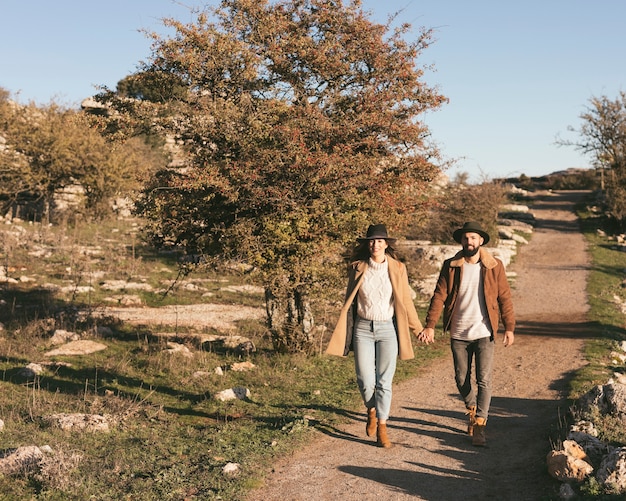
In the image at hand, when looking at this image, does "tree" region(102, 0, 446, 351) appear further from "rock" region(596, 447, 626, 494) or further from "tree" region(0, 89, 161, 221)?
"tree" region(0, 89, 161, 221)

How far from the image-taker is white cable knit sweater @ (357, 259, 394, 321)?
6.92m

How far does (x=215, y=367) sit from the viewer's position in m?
11.4

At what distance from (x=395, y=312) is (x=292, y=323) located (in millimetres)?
5420

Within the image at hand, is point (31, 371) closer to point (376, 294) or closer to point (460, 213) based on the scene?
point (376, 294)

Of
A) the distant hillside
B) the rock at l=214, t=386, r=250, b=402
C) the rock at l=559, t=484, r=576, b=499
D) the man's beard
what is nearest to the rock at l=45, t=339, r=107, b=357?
the rock at l=214, t=386, r=250, b=402

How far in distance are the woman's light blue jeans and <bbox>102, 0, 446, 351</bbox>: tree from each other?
3825mm

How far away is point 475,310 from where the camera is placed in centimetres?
702

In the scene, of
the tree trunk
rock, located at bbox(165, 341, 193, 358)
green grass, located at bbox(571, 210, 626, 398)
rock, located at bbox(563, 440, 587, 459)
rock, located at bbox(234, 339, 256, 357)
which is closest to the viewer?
rock, located at bbox(563, 440, 587, 459)

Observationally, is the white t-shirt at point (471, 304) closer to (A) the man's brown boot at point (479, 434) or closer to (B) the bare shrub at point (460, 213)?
(A) the man's brown boot at point (479, 434)

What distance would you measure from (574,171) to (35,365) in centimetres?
5588

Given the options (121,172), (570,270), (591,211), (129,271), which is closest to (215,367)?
(129,271)

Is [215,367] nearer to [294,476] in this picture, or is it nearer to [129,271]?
[294,476]

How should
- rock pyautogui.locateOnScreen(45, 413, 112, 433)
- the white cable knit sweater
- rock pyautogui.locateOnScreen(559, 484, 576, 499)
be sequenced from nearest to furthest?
rock pyautogui.locateOnScreen(559, 484, 576, 499) < the white cable knit sweater < rock pyautogui.locateOnScreen(45, 413, 112, 433)

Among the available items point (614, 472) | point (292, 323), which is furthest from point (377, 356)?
point (292, 323)
